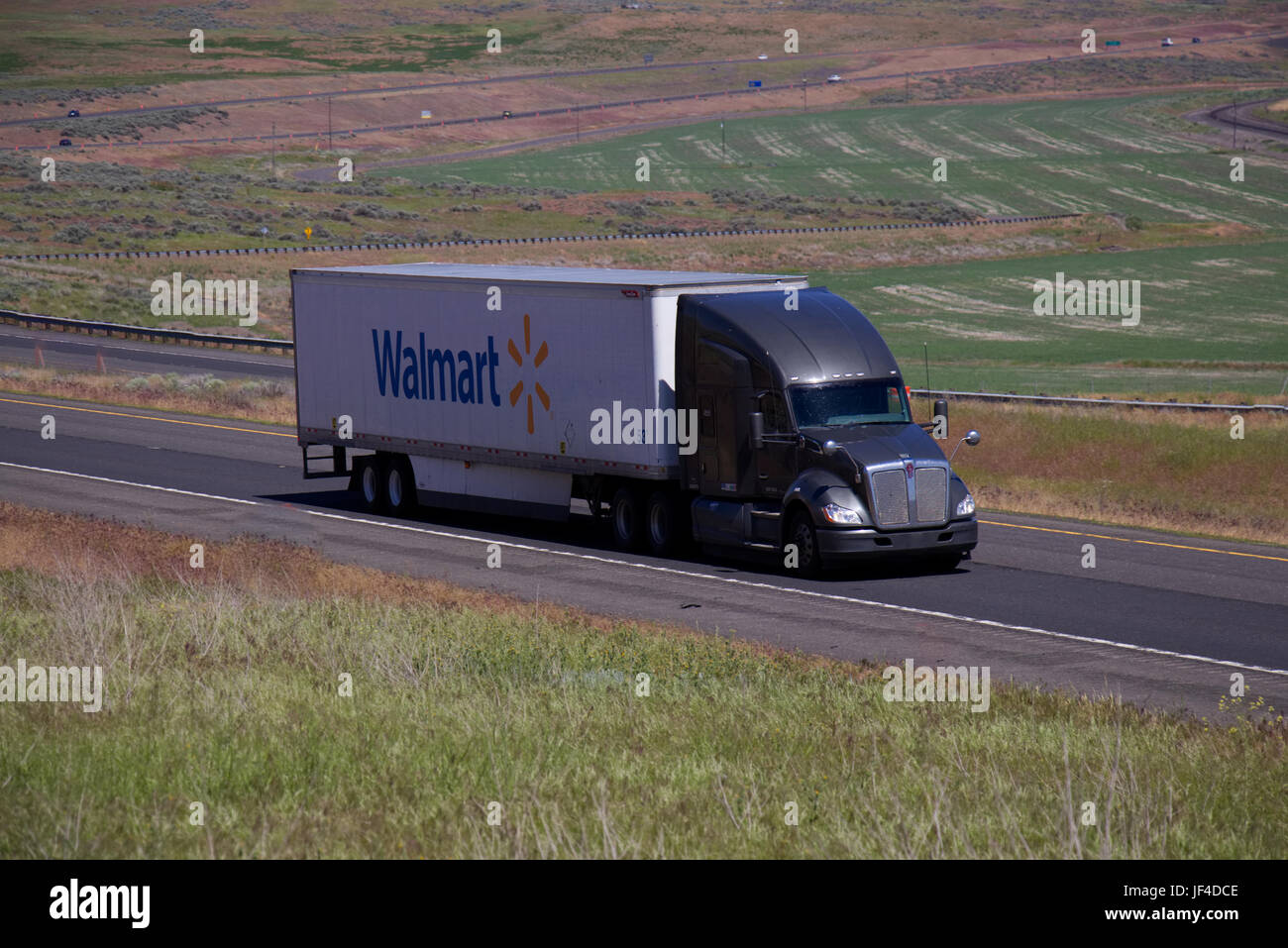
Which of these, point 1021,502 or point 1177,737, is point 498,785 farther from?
point 1021,502

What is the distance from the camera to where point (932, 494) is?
21.3 metres

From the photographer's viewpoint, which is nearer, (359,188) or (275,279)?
(275,279)

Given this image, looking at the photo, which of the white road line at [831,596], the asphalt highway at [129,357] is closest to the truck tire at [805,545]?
the white road line at [831,596]

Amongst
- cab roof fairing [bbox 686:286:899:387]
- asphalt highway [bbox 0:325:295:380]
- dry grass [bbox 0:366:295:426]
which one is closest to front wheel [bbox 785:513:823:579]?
cab roof fairing [bbox 686:286:899:387]

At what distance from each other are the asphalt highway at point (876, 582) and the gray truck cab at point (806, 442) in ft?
2.12

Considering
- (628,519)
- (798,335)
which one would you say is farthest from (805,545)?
(628,519)

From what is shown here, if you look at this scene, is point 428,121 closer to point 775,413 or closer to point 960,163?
point 960,163

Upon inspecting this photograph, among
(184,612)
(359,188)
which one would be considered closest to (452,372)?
(184,612)

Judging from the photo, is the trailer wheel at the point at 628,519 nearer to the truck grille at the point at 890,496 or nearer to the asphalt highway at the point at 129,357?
the truck grille at the point at 890,496

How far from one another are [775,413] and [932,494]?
2.44m

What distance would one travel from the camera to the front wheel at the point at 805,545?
21484mm

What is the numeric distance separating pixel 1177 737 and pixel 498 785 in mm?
5152

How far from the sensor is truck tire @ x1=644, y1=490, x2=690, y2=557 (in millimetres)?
23438
